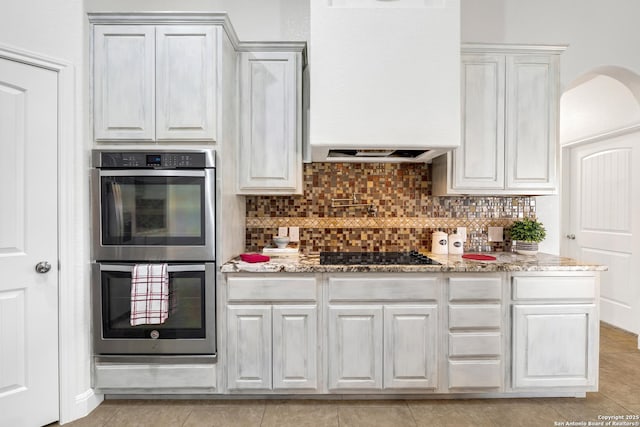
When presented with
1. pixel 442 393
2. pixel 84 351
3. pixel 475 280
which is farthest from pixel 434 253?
pixel 84 351

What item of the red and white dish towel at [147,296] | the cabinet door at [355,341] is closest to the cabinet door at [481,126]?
the cabinet door at [355,341]

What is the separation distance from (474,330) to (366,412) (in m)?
0.89

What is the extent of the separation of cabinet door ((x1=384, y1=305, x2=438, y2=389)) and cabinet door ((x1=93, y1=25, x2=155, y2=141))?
6.91 feet

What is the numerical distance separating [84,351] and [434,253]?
260 cm

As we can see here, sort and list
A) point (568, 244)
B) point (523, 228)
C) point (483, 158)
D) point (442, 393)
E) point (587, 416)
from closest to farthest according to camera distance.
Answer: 1. point (587, 416)
2. point (442, 393)
3. point (483, 158)
4. point (523, 228)
5. point (568, 244)

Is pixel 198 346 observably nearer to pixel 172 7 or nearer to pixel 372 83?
pixel 372 83

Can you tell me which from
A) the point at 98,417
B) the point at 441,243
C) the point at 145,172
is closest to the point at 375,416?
the point at 441,243

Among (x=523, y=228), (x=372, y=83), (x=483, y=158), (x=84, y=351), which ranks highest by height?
(x=372, y=83)

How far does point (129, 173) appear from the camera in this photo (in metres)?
2.34

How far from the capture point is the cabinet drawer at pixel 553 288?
243 centimetres

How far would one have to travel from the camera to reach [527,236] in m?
2.94

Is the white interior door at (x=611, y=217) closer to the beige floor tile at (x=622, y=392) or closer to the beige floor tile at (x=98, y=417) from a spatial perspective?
the beige floor tile at (x=622, y=392)

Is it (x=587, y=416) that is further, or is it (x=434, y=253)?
(x=434, y=253)

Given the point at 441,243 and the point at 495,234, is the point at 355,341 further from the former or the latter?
the point at 495,234
